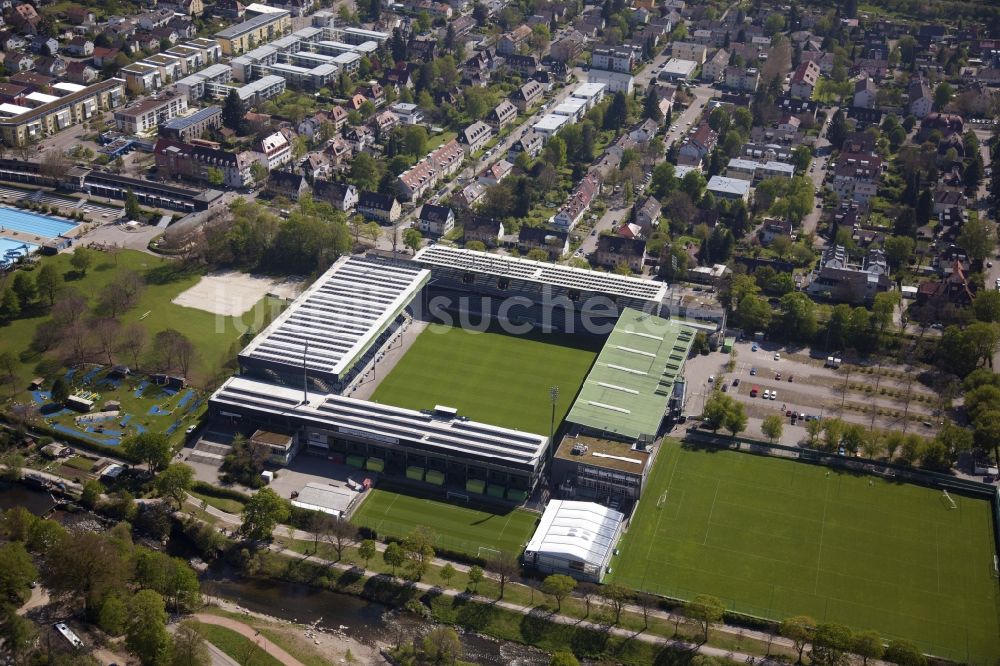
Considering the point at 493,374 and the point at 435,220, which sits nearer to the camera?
the point at 493,374

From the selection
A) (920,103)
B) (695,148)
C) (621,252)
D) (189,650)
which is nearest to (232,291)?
(621,252)

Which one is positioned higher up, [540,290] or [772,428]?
[540,290]

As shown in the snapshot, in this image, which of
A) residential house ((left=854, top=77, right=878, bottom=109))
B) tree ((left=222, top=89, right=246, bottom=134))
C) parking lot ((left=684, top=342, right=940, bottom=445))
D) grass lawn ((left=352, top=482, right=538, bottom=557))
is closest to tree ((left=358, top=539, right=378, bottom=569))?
grass lawn ((left=352, top=482, right=538, bottom=557))

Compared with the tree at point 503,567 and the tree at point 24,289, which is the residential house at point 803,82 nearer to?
the tree at point 503,567

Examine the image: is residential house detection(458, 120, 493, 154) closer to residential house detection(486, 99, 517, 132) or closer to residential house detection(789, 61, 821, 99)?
residential house detection(486, 99, 517, 132)

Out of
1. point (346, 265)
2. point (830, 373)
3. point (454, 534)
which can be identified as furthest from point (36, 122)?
point (830, 373)

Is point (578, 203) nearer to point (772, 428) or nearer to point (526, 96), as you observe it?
point (526, 96)
